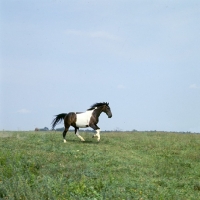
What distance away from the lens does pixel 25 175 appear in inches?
577

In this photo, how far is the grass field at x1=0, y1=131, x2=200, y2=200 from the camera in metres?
12.4

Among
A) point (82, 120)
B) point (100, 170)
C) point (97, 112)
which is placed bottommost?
point (100, 170)

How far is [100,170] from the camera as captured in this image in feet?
53.4

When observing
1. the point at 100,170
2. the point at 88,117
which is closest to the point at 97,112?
the point at 88,117

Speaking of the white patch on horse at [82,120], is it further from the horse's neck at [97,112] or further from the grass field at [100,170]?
the grass field at [100,170]

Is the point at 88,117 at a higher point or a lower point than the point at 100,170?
higher

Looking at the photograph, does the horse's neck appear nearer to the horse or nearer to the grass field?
the horse

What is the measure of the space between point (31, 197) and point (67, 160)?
687cm

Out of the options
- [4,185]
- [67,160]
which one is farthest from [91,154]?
[4,185]

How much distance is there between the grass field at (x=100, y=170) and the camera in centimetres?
1236

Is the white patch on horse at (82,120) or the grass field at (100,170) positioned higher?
the white patch on horse at (82,120)

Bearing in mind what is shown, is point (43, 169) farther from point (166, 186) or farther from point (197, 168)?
point (197, 168)

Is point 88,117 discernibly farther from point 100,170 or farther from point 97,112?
point 100,170

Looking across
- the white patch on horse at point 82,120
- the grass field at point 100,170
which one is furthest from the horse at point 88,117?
the grass field at point 100,170
